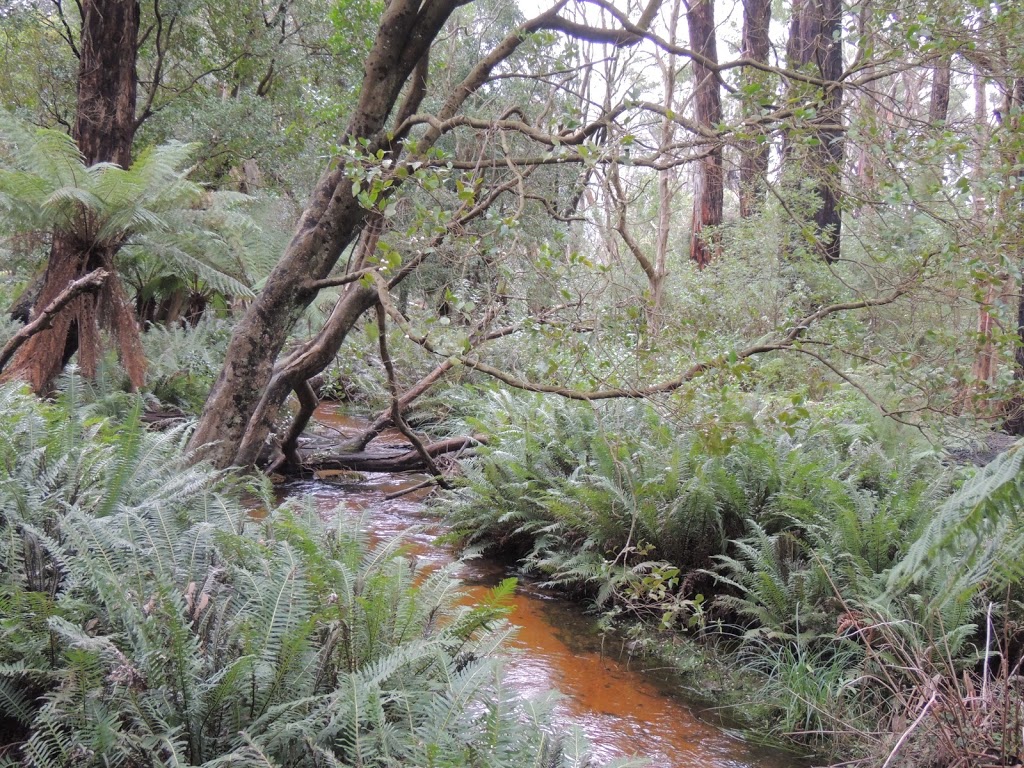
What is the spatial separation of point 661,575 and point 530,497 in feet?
6.12

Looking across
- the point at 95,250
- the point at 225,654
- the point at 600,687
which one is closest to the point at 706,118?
the point at 95,250

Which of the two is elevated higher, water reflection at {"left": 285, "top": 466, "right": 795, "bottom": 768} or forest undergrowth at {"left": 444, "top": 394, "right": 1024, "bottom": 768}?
forest undergrowth at {"left": 444, "top": 394, "right": 1024, "bottom": 768}

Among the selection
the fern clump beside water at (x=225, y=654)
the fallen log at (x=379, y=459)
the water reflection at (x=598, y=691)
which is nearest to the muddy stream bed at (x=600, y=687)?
the water reflection at (x=598, y=691)

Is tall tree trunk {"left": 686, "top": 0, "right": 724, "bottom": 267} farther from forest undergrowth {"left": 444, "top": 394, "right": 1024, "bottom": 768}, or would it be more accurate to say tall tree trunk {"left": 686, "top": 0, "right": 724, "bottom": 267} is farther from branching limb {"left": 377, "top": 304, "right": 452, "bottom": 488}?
forest undergrowth {"left": 444, "top": 394, "right": 1024, "bottom": 768}

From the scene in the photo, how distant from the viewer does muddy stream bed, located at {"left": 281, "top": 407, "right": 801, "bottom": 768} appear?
331cm

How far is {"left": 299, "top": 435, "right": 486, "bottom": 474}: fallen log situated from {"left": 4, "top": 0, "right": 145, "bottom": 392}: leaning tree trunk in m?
1.91

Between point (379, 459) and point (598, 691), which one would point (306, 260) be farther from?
point (379, 459)

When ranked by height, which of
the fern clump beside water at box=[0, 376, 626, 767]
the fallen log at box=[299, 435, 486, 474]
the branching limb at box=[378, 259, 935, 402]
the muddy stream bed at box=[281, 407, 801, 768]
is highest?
the branching limb at box=[378, 259, 935, 402]

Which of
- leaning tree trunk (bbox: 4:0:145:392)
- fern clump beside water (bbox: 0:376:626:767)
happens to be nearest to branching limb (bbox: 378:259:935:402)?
fern clump beside water (bbox: 0:376:626:767)

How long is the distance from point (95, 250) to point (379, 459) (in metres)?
3.13

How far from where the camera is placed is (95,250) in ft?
20.1

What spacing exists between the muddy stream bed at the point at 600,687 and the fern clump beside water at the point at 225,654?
69cm

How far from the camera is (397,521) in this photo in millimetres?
6477

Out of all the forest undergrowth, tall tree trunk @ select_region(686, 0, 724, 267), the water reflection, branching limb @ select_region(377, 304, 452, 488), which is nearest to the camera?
the forest undergrowth
